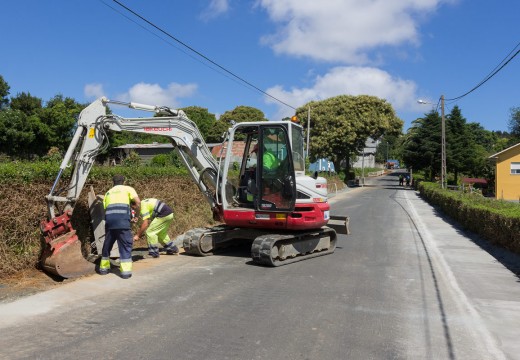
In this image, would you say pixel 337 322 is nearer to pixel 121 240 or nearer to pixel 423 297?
pixel 423 297

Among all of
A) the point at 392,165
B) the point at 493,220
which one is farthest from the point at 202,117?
the point at 392,165

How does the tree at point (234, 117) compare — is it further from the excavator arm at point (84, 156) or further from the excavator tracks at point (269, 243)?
the excavator arm at point (84, 156)

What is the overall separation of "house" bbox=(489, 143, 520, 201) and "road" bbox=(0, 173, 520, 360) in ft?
121

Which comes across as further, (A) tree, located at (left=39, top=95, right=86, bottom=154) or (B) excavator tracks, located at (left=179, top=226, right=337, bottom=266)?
(A) tree, located at (left=39, top=95, right=86, bottom=154)

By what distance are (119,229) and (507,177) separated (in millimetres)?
42511

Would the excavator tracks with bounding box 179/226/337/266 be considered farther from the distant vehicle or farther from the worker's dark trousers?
the distant vehicle

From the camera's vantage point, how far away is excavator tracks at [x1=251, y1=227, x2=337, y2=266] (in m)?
8.66

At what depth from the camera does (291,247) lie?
9305 millimetres

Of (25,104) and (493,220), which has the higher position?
(25,104)

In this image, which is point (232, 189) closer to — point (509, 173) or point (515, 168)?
point (509, 173)

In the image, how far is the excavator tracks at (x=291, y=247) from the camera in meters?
8.66

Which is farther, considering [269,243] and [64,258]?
[269,243]

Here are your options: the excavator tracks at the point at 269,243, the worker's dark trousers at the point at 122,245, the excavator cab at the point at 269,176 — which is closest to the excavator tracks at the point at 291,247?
the excavator tracks at the point at 269,243

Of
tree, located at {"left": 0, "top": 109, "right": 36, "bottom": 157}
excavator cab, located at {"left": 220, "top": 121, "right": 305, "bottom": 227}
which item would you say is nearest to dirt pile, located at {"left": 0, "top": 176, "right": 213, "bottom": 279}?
excavator cab, located at {"left": 220, "top": 121, "right": 305, "bottom": 227}
